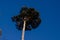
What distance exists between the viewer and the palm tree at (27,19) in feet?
83.0

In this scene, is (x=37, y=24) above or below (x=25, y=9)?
below

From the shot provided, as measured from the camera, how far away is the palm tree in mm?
25297

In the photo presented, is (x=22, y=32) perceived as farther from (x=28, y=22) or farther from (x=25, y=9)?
(x=25, y=9)

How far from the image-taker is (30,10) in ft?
83.4

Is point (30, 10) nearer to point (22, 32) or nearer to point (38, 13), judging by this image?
point (38, 13)

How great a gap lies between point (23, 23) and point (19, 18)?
39.1 inches

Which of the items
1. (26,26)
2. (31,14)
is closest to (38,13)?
(31,14)

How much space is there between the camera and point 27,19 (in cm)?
2552

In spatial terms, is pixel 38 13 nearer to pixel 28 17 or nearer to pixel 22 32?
pixel 28 17

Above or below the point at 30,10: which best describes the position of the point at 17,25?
below

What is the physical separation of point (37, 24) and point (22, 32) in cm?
267

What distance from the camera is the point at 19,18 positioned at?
2586cm

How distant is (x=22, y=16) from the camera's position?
2547 cm

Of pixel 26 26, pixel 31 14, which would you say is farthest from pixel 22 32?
pixel 31 14
